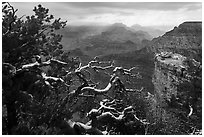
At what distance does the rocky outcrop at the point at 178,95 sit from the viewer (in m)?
16.2

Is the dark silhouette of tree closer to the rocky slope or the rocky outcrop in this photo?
the rocky outcrop

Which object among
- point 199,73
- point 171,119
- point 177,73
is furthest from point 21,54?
point 177,73

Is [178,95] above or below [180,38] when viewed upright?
above

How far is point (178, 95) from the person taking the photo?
20.2m

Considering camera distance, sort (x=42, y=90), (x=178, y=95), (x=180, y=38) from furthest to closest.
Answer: (x=180, y=38)
(x=178, y=95)
(x=42, y=90)

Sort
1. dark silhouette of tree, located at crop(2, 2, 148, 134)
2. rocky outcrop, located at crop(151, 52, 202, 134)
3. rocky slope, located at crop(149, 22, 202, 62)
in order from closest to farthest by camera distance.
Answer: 1. dark silhouette of tree, located at crop(2, 2, 148, 134)
2. rocky outcrop, located at crop(151, 52, 202, 134)
3. rocky slope, located at crop(149, 22, 202, 62)

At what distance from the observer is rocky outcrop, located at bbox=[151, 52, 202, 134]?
16.2m

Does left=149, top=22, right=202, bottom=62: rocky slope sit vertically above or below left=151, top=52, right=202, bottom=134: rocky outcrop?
below

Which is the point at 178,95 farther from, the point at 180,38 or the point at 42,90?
the point at 180,38

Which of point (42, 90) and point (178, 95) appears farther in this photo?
point (178, 95)

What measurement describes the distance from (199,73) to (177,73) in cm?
675

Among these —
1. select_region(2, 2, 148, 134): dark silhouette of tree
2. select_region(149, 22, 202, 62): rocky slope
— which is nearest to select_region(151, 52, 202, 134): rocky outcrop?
select_region(2, 2, 148, 134): dark silhouette of tree

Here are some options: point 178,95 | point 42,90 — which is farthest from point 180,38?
point 42,90

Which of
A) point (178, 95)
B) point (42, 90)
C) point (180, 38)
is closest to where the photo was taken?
point (42, 90)
